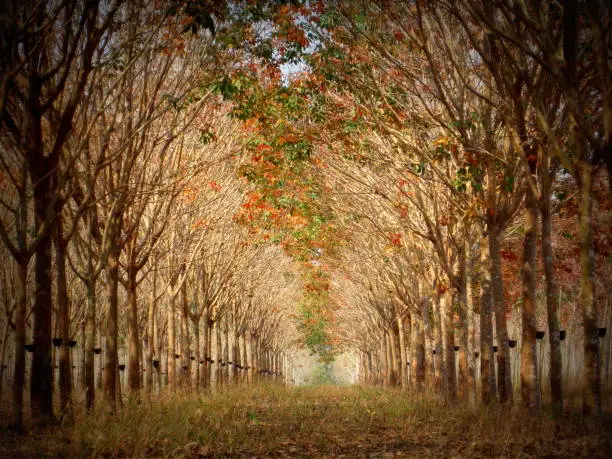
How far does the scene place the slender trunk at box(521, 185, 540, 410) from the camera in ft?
36.7

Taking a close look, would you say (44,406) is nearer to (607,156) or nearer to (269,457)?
(269,457)

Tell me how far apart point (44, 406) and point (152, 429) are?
2185 mm

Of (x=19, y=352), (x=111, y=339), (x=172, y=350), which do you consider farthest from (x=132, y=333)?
(x=19, y=352)

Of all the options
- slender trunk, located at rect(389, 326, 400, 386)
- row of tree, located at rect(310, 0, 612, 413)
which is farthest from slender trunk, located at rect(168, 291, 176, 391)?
slender trunk, located at rect(389, 326, 400, 386)

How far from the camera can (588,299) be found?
9.00 metres

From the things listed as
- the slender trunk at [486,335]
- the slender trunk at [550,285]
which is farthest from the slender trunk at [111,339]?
the slender trunk at [550,285]

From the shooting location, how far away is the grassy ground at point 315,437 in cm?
807

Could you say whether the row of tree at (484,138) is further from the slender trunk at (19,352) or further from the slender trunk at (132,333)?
the slender trunk at (19,352)

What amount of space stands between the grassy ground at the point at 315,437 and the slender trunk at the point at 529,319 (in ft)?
1.72

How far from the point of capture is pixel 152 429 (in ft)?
30.6

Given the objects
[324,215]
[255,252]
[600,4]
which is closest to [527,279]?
[600,4]

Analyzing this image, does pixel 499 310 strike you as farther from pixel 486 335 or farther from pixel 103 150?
pixel 103 150

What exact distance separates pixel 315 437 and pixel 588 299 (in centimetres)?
508

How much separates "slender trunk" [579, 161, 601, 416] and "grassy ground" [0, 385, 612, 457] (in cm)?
42
